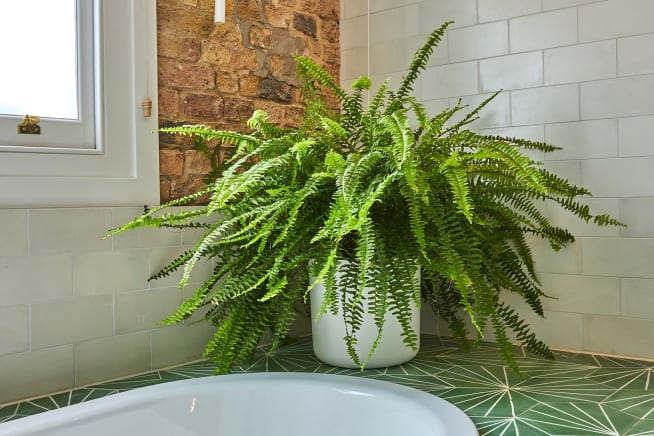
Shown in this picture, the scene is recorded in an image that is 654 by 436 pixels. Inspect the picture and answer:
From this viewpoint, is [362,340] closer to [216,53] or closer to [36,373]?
[36,373]

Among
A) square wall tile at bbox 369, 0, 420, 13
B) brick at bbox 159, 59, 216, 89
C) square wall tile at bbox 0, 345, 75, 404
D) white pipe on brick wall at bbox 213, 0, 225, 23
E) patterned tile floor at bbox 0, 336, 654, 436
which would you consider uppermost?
square wall tile at bbox 369, 0, 420, 13

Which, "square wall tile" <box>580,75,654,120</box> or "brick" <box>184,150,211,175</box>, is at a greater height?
"square wall tile" <box>580,75,654,120</box>

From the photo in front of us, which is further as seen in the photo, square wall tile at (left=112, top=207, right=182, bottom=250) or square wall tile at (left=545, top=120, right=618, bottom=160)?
square wall tile at (left=545, top=120, right=618, bottom=160)

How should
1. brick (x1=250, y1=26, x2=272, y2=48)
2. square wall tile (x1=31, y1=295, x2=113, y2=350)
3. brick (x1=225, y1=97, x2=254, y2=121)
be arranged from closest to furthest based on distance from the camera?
1. square wall tile (x1=31, y1=295, x2=113, y2=350)
2. brick (x1=225, y1=97, x2=254, y2=121)
3. brick (x1=250, y1=26, x2=272, y2=48)

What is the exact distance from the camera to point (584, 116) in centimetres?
196

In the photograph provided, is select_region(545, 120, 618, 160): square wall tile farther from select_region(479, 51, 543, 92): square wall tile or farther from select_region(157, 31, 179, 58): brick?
select_region(157, 31, 179, 58): brick

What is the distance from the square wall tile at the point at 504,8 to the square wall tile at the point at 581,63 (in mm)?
158

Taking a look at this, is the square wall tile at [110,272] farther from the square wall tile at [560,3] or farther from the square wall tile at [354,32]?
the square wall tile at [560,3]

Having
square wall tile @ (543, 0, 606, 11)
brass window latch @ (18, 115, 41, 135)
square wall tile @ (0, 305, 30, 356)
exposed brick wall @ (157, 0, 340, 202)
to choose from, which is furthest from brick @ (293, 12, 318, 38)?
square wall tile @ (0, 305, 30, 356)

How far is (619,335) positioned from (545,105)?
2.44ft

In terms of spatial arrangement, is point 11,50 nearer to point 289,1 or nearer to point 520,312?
point 289,1

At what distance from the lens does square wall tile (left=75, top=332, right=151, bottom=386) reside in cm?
170

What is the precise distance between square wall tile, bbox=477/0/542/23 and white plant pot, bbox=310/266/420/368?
104 centimetres

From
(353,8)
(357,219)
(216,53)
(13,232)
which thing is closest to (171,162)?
(216,53)
